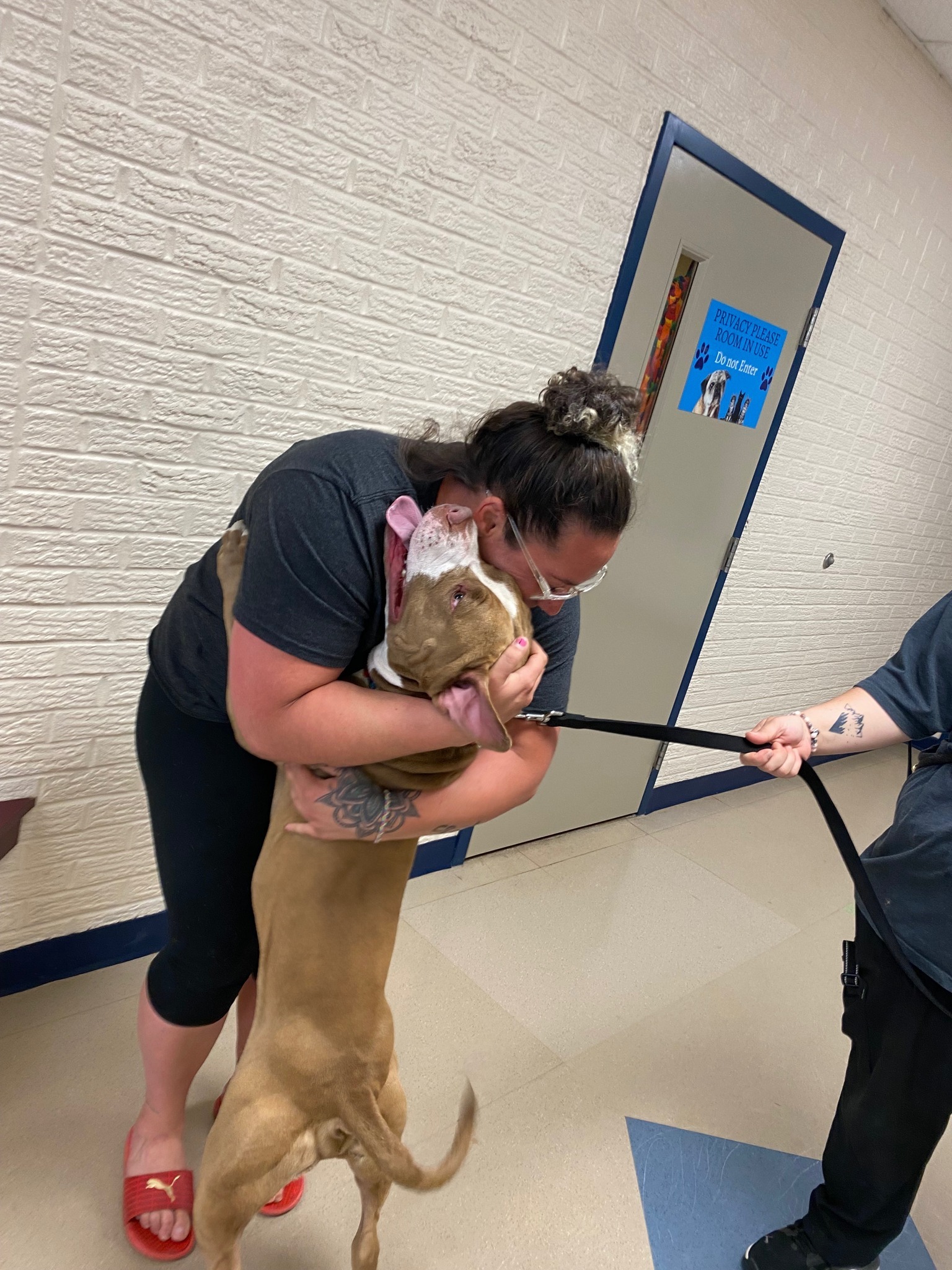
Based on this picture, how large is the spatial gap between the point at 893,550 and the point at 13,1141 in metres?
4.58

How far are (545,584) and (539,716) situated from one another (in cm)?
22

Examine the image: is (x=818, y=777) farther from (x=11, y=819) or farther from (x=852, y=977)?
(x=11, y=819)

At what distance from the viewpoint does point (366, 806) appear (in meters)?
1.13

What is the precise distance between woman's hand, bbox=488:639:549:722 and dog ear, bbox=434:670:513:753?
2 cm

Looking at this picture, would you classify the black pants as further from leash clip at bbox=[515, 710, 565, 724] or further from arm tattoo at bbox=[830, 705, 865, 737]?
leash clip at bbox=[515, 710, 565, 724]

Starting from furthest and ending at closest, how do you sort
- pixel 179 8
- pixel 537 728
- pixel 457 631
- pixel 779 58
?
pixel 779 58, pixel 179 8, pixel 537 728, pixel 457 631

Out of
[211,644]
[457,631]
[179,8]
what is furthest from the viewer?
[179,8]

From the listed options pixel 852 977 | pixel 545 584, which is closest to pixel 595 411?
pixel 545 584

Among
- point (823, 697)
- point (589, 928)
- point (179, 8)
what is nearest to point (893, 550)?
point (823, 697)

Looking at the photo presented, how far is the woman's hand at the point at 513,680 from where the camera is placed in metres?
1.00

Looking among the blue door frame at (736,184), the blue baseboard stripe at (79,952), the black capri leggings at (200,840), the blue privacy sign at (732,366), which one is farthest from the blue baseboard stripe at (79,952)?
the blue privacy sign at (732,366)

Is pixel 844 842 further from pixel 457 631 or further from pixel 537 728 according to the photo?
pixel 457 631

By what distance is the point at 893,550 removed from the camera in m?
4.56

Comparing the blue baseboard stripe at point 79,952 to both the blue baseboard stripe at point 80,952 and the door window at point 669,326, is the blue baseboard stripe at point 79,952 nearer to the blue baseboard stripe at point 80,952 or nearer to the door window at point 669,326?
the blue baseboard stripe at point 80,952
